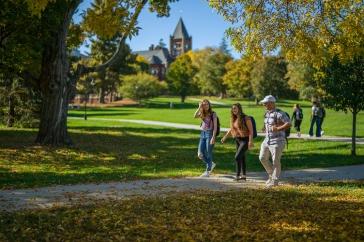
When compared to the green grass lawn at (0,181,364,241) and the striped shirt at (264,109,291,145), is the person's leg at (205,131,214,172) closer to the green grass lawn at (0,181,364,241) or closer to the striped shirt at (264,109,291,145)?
the striped shirt at (264,109,291,145)

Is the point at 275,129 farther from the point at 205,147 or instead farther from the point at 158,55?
the point at 158,55

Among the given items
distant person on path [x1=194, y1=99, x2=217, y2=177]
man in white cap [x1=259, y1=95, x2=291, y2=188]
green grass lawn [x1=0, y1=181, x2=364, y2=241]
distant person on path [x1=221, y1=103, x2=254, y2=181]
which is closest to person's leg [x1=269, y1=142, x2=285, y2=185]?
man in white cap [x1=259, y1=95, x2=291, y2=188]

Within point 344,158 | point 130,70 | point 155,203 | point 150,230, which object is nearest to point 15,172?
point 155,203

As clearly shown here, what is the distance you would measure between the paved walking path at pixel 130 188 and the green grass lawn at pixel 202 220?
60 cm

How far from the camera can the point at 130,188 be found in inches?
395

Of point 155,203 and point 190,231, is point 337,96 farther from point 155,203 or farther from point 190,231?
point 190,231

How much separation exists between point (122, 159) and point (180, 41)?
522 ft

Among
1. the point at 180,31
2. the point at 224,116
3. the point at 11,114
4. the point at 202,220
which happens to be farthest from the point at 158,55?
the point at 202,220

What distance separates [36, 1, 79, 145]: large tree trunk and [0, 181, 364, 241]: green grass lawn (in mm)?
10398

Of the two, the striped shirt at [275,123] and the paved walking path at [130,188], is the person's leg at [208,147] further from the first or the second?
the striped shirt at [275,123]

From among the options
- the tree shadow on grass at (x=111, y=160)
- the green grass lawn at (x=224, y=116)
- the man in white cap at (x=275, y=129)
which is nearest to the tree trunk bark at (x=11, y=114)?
Result: the tree shadow on grass at (x=111, y=160)

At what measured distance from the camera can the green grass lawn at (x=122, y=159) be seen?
1184 centimetres

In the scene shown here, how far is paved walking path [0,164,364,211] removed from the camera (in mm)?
8477

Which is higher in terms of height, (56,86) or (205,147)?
(56,86)
